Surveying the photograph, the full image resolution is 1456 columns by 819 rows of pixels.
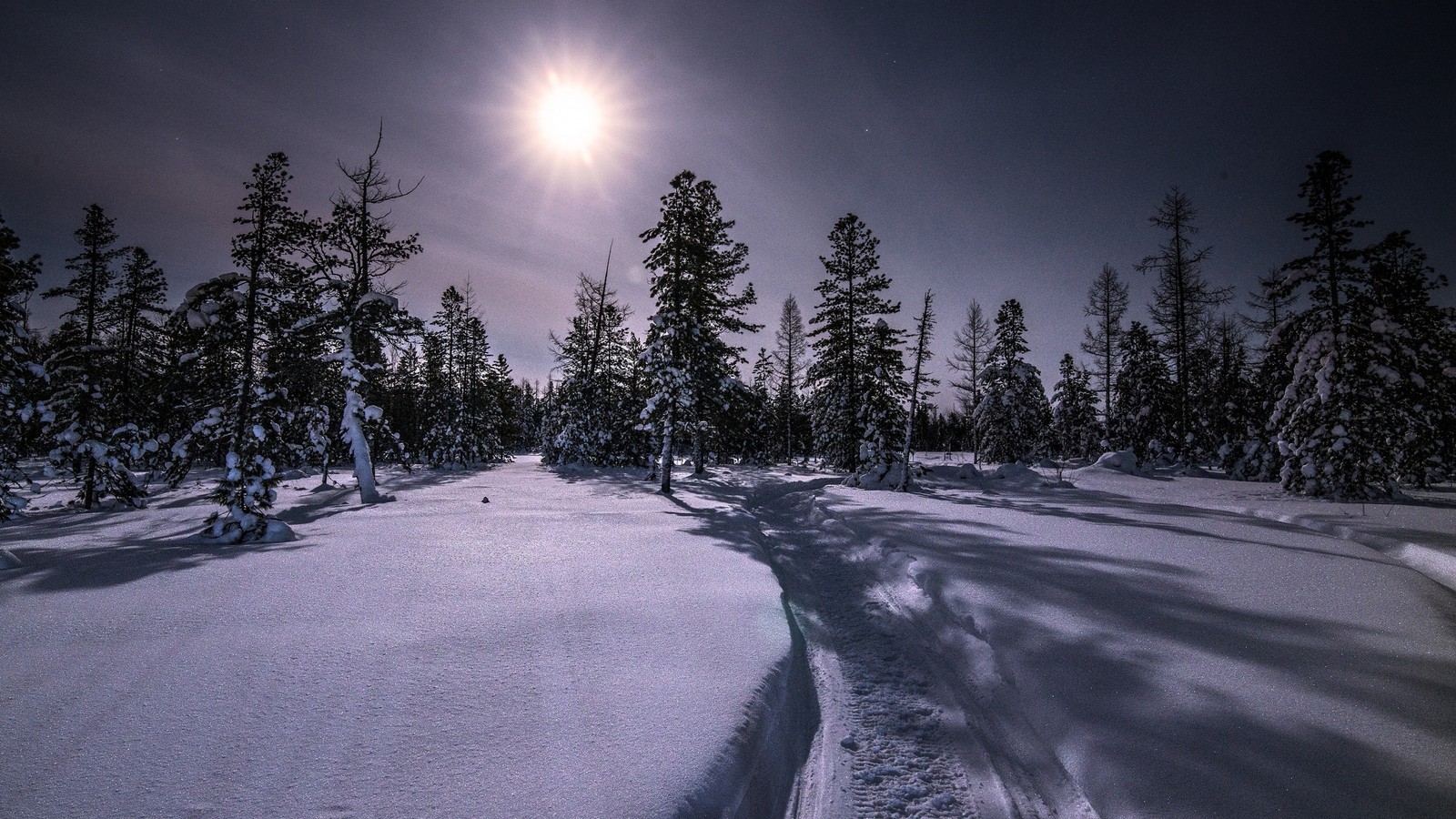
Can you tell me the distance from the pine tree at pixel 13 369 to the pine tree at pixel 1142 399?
4521 centimetres

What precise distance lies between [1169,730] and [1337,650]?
2351 mm

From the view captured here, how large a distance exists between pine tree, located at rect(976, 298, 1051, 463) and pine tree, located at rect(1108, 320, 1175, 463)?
17.0 feet

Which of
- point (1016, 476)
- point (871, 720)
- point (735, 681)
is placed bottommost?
point (871, 720)

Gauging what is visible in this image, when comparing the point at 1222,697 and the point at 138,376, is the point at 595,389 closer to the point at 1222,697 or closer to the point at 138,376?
the point at 138,376

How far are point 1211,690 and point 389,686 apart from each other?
21.4 feet

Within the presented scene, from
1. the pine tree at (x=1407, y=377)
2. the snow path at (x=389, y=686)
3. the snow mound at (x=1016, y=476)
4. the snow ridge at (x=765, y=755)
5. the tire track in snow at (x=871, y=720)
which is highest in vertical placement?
the pine tree at (x=1407, y=377)

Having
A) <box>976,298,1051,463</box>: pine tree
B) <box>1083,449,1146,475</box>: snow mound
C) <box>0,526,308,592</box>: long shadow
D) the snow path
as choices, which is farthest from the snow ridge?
<box>976,298,1051,463</box>: pine tree

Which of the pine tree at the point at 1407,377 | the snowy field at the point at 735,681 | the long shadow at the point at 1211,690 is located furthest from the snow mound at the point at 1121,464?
the long shadow at the point at 1211,690

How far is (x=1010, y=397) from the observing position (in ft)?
104

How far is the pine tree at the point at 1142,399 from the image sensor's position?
2812 centimetres

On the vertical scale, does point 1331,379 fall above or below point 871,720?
above

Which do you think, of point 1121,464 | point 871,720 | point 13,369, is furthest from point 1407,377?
point 13,369

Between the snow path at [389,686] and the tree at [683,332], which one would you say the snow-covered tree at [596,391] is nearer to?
the tree at [683,332]

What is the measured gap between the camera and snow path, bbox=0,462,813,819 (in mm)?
2750
